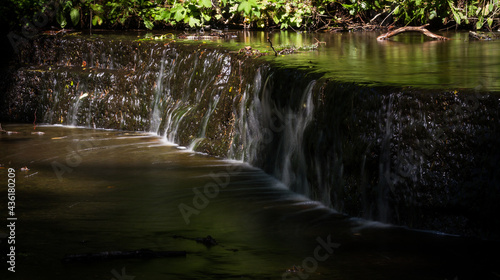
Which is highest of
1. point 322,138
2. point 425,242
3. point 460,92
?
point 460,92

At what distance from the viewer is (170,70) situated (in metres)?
10.6

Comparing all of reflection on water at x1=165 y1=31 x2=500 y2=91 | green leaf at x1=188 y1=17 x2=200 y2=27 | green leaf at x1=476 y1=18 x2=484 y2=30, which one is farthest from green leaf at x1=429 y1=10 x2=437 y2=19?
green leaf at x1=188 y1=17 x2=200 y2=27

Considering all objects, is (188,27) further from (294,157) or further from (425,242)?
(425,242)

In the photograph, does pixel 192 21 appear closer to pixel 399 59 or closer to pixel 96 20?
pixel 96 20

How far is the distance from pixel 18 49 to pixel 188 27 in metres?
3.44

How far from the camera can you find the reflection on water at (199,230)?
189 inches

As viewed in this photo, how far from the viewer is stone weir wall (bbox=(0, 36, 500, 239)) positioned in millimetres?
5398

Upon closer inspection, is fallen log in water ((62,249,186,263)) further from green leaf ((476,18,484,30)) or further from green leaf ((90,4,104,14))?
green leaf ((90,4,104,14))

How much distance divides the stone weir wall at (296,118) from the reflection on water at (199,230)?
22cm

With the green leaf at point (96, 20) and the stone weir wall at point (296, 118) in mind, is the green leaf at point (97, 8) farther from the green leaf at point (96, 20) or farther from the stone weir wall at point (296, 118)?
the stone weir wall at point (296, 118)

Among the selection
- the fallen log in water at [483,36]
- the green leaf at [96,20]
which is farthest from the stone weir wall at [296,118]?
the fallen log in water at [483,36]

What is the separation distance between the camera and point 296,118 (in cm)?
→ 715

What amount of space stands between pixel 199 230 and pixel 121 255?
86 cm

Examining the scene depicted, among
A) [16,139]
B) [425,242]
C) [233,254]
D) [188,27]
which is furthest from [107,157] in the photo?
[188,27]
